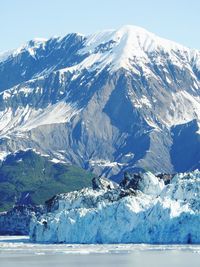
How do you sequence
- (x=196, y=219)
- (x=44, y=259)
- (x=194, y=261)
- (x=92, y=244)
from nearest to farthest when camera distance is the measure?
(x=194, y=261)
(x=44, y=259)
(x=196, y=219)
(x=92, y=244)

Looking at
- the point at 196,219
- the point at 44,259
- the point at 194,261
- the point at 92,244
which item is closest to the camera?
the point at 194,261

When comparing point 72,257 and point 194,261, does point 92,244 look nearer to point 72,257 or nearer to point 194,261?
point 72,257

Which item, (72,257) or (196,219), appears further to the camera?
A: (196,219)

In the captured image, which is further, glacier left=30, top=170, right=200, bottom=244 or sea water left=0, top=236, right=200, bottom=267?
glacier left=30, top=170, right=200, bottom=244

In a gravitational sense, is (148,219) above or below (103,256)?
above

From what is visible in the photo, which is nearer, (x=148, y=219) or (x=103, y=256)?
(x=103, y=256)

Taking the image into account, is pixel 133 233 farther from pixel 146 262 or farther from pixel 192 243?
pixel 146 262

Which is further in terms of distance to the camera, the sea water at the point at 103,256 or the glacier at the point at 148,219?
the glacier at the point at 148,219

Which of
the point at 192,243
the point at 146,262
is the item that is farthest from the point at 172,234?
the point at 146,262
